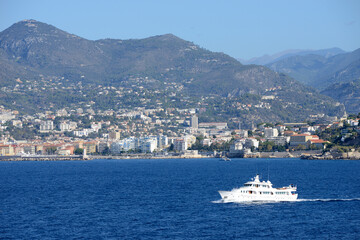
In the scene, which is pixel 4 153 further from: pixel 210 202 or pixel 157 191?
pixel 210 202

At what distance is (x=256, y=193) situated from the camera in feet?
186

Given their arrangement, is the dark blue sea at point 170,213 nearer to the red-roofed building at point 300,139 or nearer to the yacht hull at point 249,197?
the yacht hull at point 249,197

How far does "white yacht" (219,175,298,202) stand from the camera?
56750 mm

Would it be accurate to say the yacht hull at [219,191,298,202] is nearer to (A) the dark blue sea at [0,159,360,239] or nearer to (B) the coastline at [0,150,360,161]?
(A) the dark blue sea at [0,159,360,239]

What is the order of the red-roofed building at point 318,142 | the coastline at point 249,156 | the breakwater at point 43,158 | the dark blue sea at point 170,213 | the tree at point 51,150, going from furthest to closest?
the tree at point 51,150
the breakwater at point 43,158
the red-roofed building at point 318,142
the coastline at point 249,156
the dark blue sea at point 170,213

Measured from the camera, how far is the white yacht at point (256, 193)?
56750 mm

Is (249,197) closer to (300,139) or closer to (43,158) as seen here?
(300,139)

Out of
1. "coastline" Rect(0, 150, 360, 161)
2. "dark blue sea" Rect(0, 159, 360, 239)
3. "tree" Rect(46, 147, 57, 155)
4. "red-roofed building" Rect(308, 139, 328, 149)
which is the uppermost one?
"tree" Rect(46, 147, 57, 155)

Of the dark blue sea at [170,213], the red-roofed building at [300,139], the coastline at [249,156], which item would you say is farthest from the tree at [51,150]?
the dark blue sea at [170,213]

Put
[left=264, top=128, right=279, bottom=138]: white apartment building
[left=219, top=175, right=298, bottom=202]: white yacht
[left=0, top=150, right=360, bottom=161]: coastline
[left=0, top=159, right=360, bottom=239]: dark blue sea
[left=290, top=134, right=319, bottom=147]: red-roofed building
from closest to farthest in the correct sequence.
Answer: [left=0, top=159, right=360, bottom=239]: dark blue sea, [left=219, top=175, right=298, bottom=202]: white yacht, [left=0, top=150, right=360, bottom=161]: coastline, [left=290, top=134, right=319, bottom=147]: red-roofed building, [left=264, top=128, right=279, bottom=138]: white apartment building

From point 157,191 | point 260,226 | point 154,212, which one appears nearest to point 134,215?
point 154,212

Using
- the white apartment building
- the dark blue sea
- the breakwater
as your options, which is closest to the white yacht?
the dark blue sea

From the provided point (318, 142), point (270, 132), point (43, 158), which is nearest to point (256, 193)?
point (318, 142)

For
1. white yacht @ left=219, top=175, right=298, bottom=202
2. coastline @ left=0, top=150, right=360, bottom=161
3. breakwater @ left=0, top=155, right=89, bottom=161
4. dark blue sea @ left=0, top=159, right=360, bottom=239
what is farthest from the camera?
breakwater @ left=0, top=155, right=89, bottom=161
